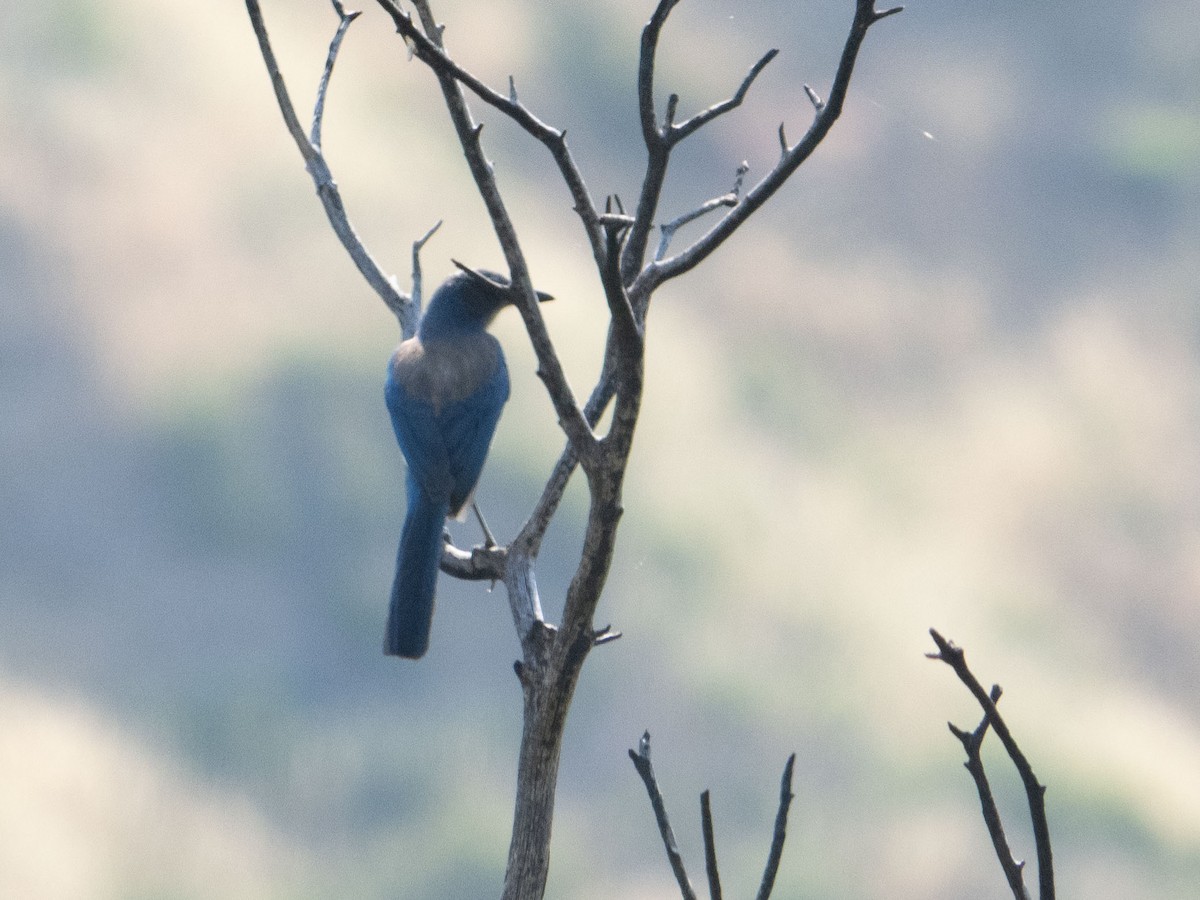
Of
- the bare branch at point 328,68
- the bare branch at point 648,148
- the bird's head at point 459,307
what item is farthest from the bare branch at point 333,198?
the bare branch at point 648,148

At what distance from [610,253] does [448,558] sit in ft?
4.67

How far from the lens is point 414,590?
9.34 feet

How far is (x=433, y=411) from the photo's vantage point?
3.33 m

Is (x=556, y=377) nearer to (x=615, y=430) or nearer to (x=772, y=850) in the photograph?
(x=615, y=430)

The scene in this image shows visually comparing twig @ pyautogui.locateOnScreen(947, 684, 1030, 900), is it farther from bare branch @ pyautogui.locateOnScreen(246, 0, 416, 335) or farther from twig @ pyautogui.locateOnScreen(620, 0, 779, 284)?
bare branch @ pyautogui.locateOnScreen(246, 0, 416, 335)

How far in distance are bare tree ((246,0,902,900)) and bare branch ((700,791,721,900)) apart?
0.09m

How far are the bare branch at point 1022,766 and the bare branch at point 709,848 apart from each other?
31cm

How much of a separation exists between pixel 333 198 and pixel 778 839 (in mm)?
1763

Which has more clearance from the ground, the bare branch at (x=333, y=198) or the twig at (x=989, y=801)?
the bare branch at (x=333, y=198)

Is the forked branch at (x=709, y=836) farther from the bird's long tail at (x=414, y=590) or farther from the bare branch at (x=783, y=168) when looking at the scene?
the bird's long tail at (x=414, y=590)

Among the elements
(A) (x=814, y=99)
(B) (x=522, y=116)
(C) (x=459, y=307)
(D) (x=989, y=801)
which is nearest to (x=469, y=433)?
(C) (x=459, y=307)

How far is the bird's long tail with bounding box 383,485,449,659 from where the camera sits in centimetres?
284

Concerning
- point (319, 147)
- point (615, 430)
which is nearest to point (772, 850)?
point (615, 430)

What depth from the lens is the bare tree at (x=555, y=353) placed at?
1.57 m
